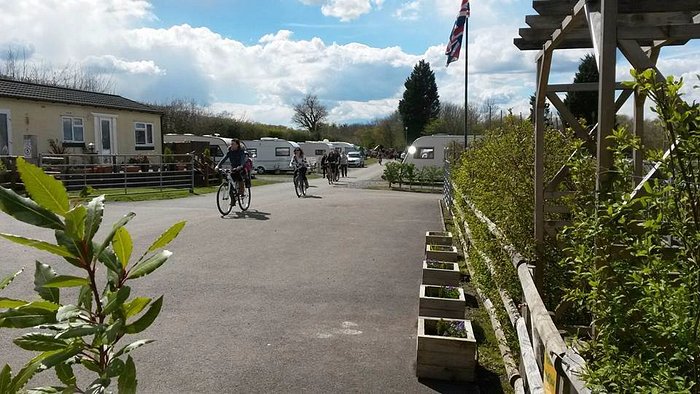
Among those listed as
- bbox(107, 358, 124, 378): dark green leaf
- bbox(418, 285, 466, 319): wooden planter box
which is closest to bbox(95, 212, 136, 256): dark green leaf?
bbox(107, 358, 124, 378): dark green leaf

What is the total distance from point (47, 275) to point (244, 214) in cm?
1334

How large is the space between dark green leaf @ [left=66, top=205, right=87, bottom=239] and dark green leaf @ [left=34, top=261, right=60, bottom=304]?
177mm

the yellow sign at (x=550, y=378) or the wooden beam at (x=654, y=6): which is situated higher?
the wooden beam at (x=654, y=6)

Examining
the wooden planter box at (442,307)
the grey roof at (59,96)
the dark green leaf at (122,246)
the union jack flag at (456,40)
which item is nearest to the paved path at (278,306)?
the wooden planter box at (442,307)

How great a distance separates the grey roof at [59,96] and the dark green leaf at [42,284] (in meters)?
24.0

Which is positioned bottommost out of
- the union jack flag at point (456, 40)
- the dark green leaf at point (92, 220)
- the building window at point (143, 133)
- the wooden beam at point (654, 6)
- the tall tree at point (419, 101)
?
the dark green leaf at point (92, 220)

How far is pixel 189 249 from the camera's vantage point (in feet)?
32.0

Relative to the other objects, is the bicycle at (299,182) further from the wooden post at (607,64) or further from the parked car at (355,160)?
the parked car at (355,160)

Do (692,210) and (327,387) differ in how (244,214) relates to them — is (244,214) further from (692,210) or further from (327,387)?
(692,210)

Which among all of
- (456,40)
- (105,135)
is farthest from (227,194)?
(105,135)

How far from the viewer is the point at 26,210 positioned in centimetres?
107

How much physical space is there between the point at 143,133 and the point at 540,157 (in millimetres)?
27740

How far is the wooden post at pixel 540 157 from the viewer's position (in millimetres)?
4605

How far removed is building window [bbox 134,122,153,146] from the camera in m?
29.3
